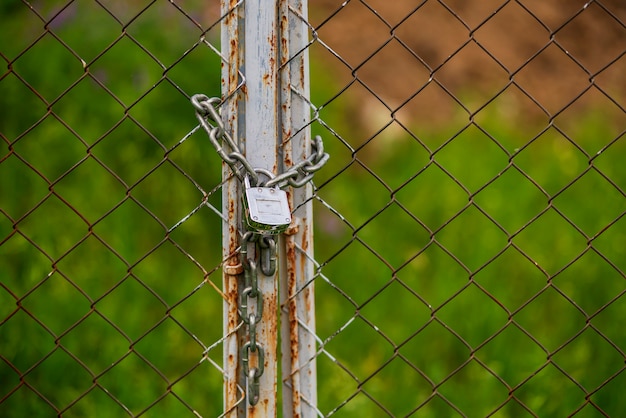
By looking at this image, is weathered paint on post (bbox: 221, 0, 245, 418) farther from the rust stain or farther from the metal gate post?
the rust stain

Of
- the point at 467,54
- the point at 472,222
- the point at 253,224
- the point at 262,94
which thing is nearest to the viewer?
the point at 253,224

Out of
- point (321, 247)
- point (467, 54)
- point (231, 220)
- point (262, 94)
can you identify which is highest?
point (467, 54)

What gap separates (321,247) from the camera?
3061mm

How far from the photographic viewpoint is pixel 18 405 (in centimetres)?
198

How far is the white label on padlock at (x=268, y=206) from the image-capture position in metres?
1.20

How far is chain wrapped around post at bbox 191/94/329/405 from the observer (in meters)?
1.23

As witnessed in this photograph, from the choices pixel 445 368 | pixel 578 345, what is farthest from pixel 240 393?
pixel 578 345

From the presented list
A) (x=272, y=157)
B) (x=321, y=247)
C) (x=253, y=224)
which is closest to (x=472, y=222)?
(x=321, y=247)

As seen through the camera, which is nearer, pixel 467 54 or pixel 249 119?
pixel 249 119

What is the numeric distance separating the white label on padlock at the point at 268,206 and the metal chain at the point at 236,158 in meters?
0.02

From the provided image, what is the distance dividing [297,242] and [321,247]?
1.68 meters

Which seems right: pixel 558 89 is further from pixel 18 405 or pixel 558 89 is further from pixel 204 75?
pixel 18 405

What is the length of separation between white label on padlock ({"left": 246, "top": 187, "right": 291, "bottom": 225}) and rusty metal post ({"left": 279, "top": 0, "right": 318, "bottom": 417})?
125mm

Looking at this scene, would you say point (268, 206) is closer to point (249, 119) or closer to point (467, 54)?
point (249, 119)
